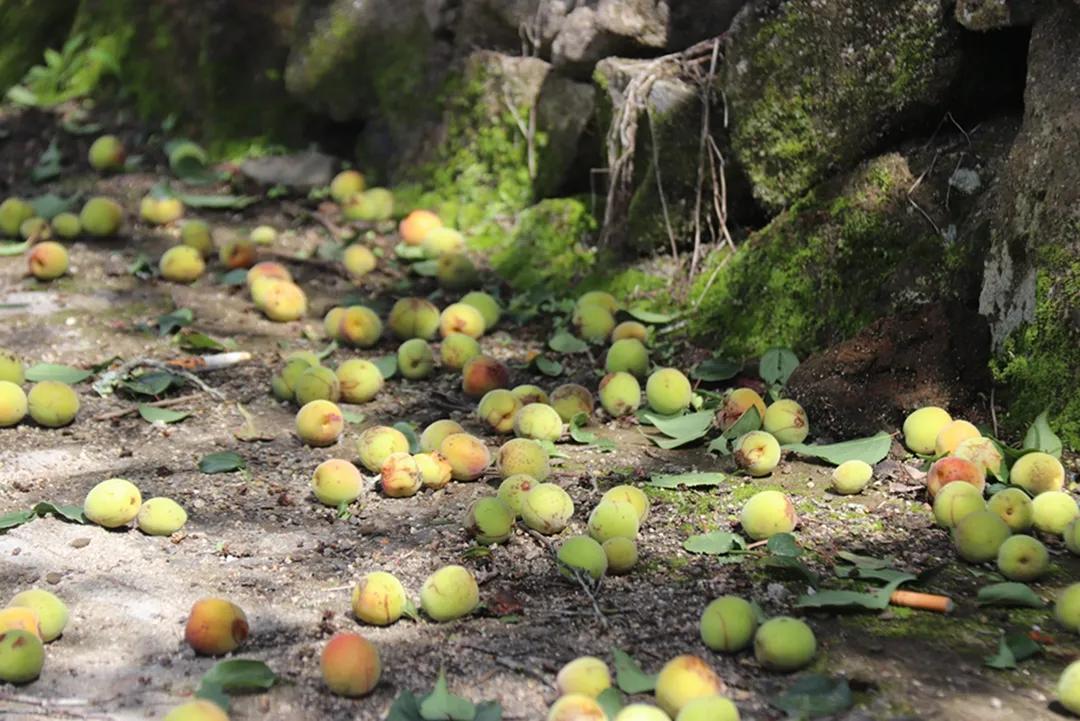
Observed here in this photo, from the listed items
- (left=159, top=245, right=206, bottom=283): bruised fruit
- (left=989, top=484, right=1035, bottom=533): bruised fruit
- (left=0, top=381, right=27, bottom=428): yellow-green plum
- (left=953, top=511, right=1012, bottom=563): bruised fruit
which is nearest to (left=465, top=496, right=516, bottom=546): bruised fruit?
(left=953, top=511, right=1012, bottom=563): bruised fruit

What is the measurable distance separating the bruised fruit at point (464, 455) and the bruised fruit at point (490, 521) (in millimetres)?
444

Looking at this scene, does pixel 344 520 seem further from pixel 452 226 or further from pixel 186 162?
pixel 186 162

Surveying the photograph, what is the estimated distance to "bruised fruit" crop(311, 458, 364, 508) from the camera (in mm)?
3809

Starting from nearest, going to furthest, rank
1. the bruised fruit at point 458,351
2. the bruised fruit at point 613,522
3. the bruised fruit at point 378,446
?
1. the bruised fruit at point 613,522
2. the bruised fruit at point 378,446
3. the bruised fruit at point 458,351

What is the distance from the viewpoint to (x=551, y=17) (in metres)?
6.00

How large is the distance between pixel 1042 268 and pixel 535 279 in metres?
2.39

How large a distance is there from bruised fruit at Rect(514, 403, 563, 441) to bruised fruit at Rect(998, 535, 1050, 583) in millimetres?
1487

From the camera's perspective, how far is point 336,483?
3805 millimetres

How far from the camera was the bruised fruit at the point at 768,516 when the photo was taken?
3451mm

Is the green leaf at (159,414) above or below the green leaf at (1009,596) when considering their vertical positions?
below

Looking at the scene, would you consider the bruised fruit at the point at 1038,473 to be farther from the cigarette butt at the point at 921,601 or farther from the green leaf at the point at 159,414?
the green leaf at the point at 159,414

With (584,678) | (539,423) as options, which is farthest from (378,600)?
(539,423)

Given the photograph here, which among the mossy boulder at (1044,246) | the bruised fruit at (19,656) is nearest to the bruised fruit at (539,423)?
the mossy boulder at (1044,246)

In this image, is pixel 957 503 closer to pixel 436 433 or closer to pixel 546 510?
pixel 546 510
